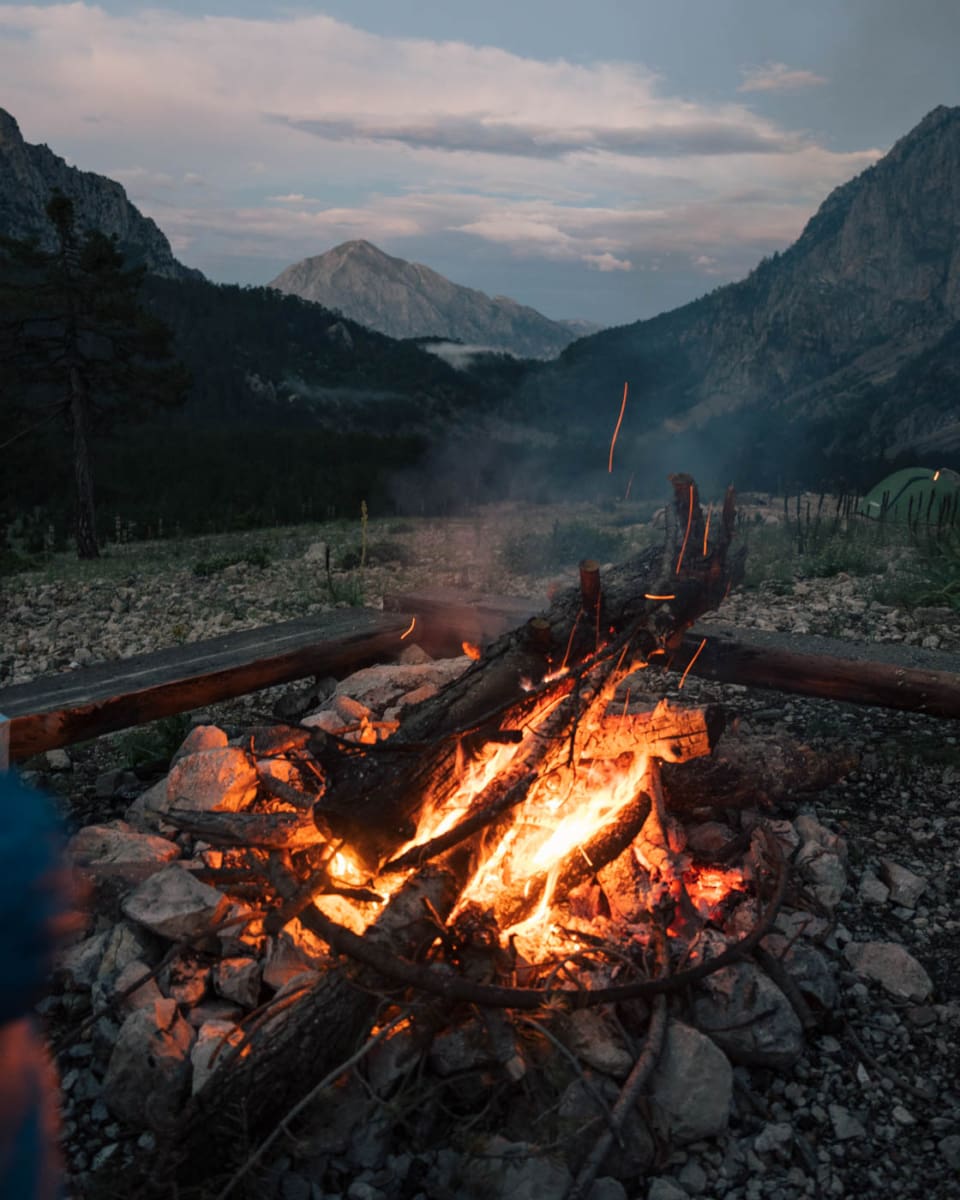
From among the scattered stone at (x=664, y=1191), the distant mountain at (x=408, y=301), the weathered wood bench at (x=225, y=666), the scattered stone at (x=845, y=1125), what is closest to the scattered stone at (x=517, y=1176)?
the scattered stone at (x=664, y=1191)

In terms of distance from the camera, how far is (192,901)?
240 cm

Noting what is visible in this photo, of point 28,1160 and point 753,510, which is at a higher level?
Answer: point 28,1160

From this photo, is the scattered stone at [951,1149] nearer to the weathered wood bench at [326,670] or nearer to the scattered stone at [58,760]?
the weathered wood bench at [326,670]

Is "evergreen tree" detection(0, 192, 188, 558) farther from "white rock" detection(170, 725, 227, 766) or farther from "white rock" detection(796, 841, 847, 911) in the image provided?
"white rock" detection(796, 841, 847, 911)

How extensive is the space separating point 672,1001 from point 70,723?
2508 mm

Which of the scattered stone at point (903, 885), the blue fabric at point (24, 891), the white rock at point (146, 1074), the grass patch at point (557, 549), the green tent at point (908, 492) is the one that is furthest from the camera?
the green tent at point (908, 492)

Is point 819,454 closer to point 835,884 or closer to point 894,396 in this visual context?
point 894,396

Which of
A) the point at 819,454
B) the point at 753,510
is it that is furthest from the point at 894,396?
the point at 753,510

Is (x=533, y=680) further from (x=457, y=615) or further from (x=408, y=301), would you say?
(x=408, y=301)

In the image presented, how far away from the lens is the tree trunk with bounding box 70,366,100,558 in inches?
481

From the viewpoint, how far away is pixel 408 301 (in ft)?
315

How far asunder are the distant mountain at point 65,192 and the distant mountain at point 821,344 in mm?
29857

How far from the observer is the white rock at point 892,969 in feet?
8.08

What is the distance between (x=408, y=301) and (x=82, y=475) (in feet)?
294
